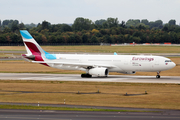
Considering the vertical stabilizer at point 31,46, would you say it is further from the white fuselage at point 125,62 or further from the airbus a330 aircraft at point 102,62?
the white fuselage at point 125,62

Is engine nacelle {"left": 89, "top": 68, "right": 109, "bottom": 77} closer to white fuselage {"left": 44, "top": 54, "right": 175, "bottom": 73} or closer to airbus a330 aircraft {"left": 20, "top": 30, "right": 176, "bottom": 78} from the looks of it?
airbus a330 aircraft {"left": 20, "top": 30, "right": 176, "bottom": 78}

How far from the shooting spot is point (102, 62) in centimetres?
5962

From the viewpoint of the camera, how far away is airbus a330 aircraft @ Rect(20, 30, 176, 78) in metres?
56.0

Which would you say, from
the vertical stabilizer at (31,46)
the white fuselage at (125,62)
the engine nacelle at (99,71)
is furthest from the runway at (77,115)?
the vertical stabilizer at (31,46)

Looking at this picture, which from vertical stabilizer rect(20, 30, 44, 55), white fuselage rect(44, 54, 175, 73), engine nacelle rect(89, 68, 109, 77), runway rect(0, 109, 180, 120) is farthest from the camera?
vertical stabilizer rect(20, 30, 44, 55)

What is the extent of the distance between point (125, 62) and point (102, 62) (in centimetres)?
467

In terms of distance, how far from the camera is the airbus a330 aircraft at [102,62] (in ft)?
184

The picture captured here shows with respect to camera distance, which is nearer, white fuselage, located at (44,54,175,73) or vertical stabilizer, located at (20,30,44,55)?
white fuselage, located at (44,54,175,73)

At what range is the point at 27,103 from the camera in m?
32.8

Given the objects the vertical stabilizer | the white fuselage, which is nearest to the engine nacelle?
the white fuselage

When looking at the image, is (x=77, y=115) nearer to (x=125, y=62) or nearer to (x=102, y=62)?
(x=125, y=62)

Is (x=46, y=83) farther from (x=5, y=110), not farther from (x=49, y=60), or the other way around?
(x=5, y=110)

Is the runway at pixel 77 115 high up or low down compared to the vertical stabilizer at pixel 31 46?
down

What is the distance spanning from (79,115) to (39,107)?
558 cm
